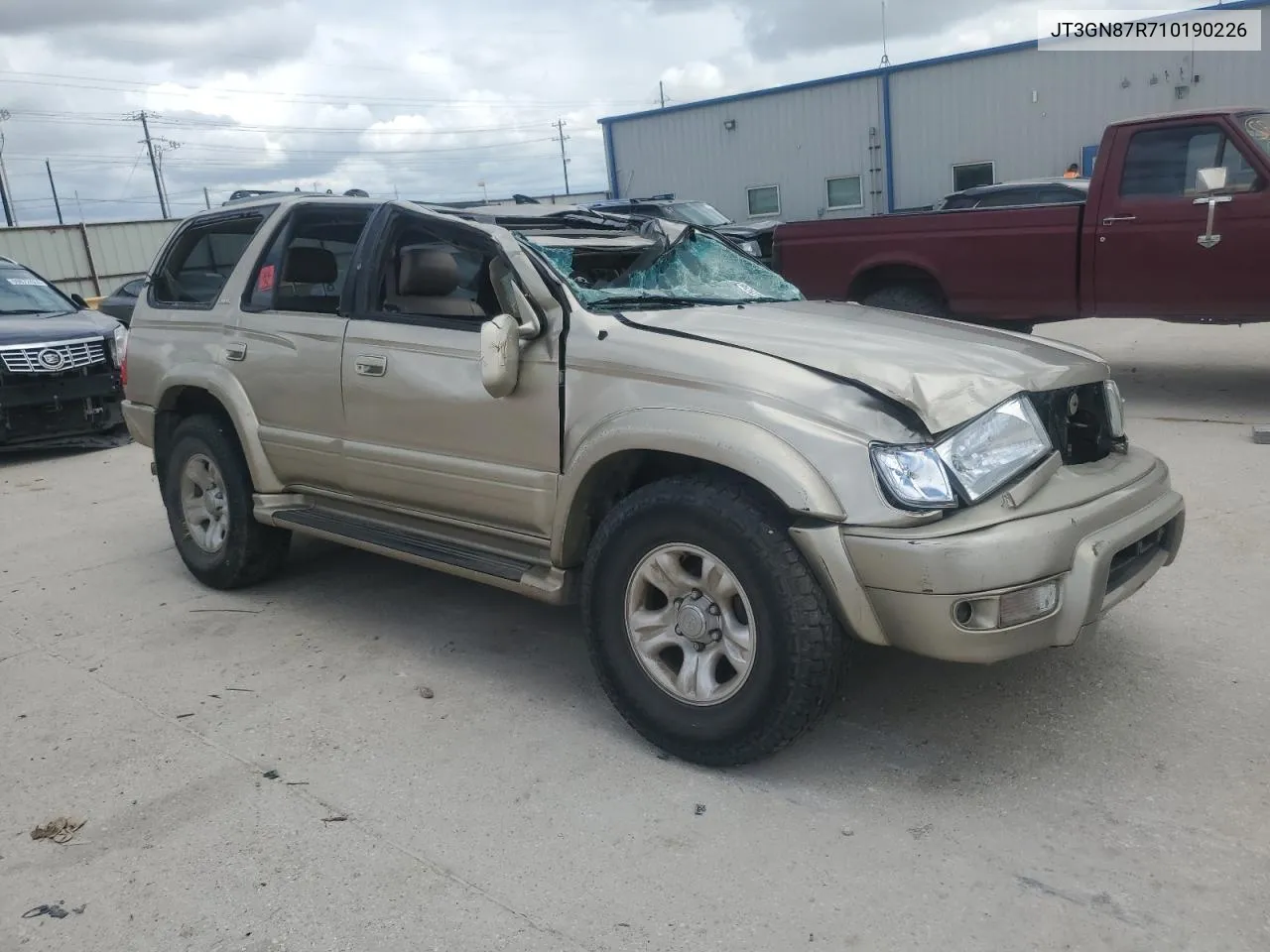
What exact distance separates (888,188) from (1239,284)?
51.4ft

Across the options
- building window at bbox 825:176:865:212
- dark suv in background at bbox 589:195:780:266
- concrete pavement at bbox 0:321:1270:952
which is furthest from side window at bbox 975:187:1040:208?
building window at bbox 825:176:865:212

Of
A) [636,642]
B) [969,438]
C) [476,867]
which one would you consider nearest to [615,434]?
[636,642]

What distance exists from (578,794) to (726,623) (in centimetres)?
67

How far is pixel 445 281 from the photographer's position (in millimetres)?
3955

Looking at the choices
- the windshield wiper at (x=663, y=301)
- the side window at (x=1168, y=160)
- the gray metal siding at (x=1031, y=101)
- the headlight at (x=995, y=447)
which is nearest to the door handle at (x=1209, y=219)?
the side window at (x=1168, y=160)

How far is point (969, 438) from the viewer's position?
3041mm

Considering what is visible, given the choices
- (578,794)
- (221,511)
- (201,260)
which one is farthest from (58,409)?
(578,794)

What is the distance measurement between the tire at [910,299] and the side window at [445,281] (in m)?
5.61

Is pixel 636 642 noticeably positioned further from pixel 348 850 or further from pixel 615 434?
pixel 348 850

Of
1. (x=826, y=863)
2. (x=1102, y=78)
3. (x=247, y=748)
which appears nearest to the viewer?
(x=826, y=863)

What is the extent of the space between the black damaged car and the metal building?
16.9 m

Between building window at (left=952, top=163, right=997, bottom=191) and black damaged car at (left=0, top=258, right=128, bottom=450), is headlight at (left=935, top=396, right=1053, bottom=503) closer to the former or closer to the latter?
black damaged car at (left=0, top=258, right=128, bottom=450)

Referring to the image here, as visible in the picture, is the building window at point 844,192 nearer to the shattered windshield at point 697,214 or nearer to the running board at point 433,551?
the shattered windshield at point 697,214

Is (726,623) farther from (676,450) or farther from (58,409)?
(58,409)
